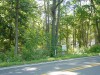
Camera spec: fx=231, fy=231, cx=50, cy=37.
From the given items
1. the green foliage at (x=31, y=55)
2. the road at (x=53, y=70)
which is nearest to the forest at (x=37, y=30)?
the green foliage at (x=31, y=55)

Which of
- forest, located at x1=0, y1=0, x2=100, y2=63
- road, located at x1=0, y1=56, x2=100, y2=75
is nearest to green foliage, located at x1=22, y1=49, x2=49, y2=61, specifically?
forest, located at x1=0, y1=0, x2=100, y2=63

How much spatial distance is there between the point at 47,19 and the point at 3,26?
62.9ft

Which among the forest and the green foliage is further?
the forest

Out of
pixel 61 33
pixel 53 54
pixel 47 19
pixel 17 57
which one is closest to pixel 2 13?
pixel 53 54

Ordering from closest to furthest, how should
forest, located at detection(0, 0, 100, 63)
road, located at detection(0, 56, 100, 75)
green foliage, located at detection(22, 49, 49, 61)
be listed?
1. road, located at detection(0, 56, 100, 75)
2. green foliage, located at detection(22, 49, 49, 61)
3. forest, located at detection(0, 0, 100, 63)

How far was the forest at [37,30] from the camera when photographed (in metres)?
20.4

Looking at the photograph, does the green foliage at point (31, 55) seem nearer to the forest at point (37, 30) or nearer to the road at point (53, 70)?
the forest at point (37, 30)

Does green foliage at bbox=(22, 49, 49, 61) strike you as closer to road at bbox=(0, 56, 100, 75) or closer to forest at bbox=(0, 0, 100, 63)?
forest at bbox=(0, 0, 100, 63)

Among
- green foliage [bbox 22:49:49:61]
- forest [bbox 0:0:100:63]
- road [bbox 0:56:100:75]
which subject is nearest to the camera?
road [bbox 0:56:100:75]

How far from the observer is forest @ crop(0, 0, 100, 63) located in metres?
20.4

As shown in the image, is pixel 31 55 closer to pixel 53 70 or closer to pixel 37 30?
pixel 53 70

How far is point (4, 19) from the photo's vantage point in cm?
3017

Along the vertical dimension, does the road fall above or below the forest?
below

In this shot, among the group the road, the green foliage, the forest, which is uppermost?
the forest
